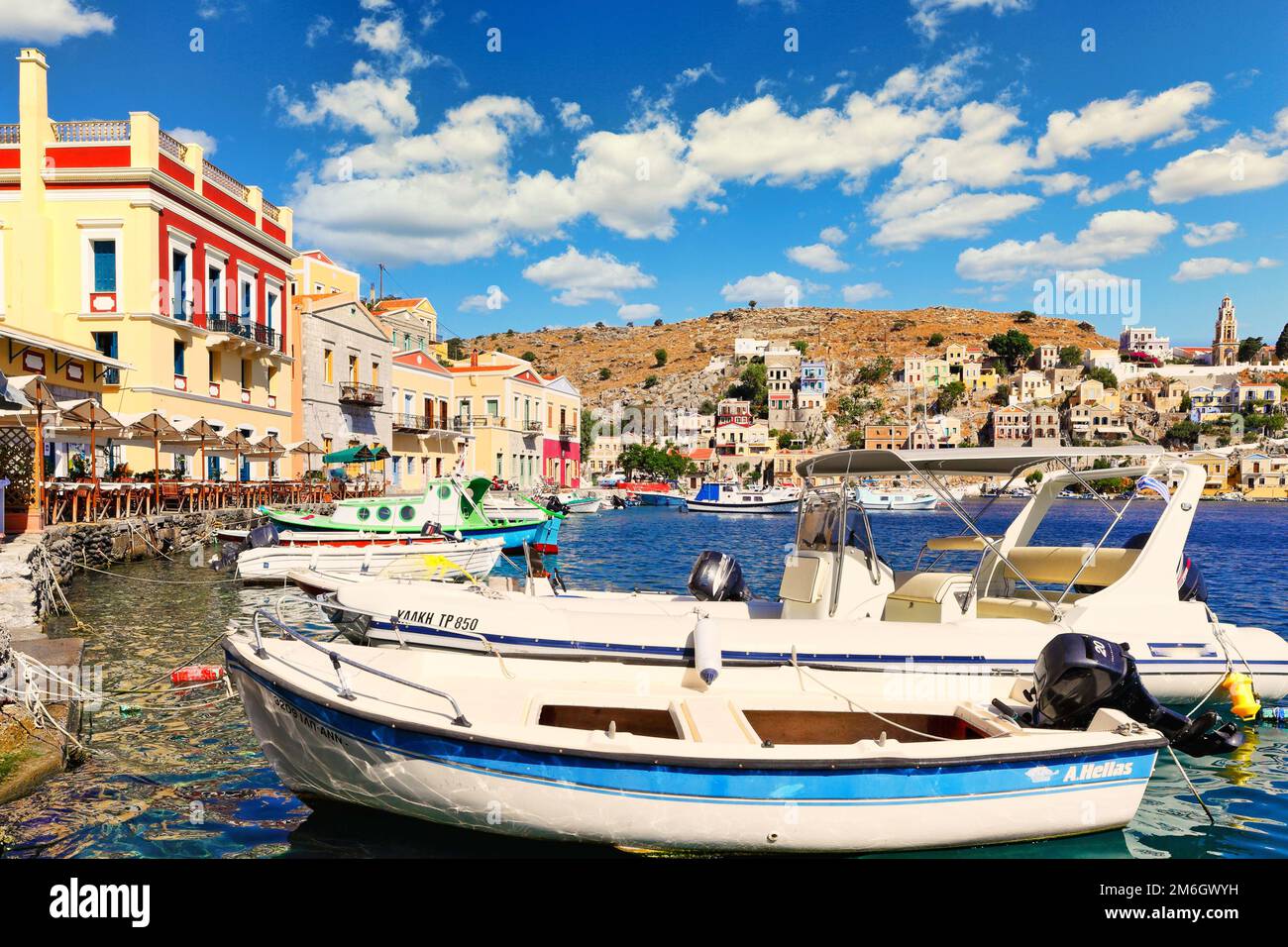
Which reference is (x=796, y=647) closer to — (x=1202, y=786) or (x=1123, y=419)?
(x=1202, y=786)

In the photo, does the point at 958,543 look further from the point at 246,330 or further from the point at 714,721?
the point at 246,330

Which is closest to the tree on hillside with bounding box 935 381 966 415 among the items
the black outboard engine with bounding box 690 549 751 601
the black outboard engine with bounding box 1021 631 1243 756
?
the black outboard engine with bounding box 690 549 751 601

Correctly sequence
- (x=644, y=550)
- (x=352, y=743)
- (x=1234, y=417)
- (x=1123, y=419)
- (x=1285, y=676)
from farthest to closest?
1. (x=1123, y=419)
2. (x=1234, y=417)
3. (x=644, y=550)
4. (x=1285, y=676)
5. (x=352, y=743)

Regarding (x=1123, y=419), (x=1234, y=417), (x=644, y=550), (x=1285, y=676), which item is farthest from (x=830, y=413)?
(x=1285, y=676)

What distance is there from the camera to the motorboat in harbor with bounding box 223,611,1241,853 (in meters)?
5.95

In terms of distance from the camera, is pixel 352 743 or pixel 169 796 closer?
pixel 352 743

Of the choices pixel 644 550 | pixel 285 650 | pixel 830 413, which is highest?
pixel 830 413

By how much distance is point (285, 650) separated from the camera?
24.9 ft

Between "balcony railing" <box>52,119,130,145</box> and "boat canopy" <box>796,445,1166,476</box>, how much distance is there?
29.8 metres

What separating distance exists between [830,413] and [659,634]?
15720cm

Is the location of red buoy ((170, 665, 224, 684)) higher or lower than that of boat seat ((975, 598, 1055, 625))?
lower

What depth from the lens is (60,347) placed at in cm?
2436

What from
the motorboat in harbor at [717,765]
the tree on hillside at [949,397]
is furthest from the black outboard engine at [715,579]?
the tree on hillside at [949,397]

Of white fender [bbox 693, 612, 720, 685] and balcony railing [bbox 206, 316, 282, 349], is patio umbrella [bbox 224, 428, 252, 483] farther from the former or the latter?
white fender [bbox 693, 612, 720, 685]
